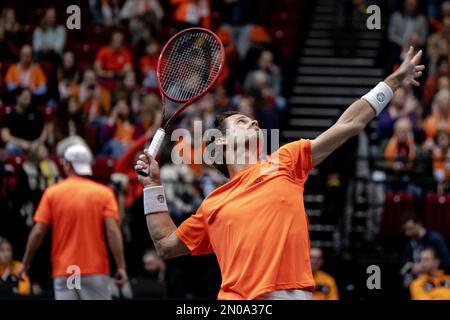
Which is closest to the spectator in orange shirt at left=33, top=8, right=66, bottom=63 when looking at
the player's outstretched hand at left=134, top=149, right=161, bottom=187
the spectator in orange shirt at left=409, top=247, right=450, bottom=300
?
the spectator in orange shirt at left=409, top=247, right=450, bottom=300

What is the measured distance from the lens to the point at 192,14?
1661 centimetres

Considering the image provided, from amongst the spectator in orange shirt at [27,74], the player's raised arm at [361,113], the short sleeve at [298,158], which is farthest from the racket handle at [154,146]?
the spectator in orange shirt at [27,74]

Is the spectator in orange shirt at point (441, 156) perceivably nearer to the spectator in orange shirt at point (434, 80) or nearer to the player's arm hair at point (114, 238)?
the spectator in orange shirt at point (434, 80)

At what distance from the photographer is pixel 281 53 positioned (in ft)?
55.9

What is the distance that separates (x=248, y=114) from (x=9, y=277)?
4610mm

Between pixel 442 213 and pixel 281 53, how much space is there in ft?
15.8

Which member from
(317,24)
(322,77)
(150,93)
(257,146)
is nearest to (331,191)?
(150,93)

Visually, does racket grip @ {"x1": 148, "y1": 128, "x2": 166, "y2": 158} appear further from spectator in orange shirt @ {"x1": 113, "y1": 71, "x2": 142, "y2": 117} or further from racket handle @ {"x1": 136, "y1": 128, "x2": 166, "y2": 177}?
spectator in orange shirt @ {"x1": 113, "y1": 71, "x2": 142, "y2": 117}

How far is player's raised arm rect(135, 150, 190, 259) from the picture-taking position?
6539mm

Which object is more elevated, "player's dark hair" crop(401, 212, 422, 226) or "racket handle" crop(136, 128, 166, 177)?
"racket handle" crop(136, 128, 166, 177)

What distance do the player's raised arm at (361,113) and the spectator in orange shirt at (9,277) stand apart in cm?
421

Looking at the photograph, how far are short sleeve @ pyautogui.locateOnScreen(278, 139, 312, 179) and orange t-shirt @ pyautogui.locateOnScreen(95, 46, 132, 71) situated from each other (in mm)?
9954

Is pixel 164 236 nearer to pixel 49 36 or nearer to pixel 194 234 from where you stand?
pixel 194 234

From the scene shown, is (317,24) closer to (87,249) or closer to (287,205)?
(87,249)
